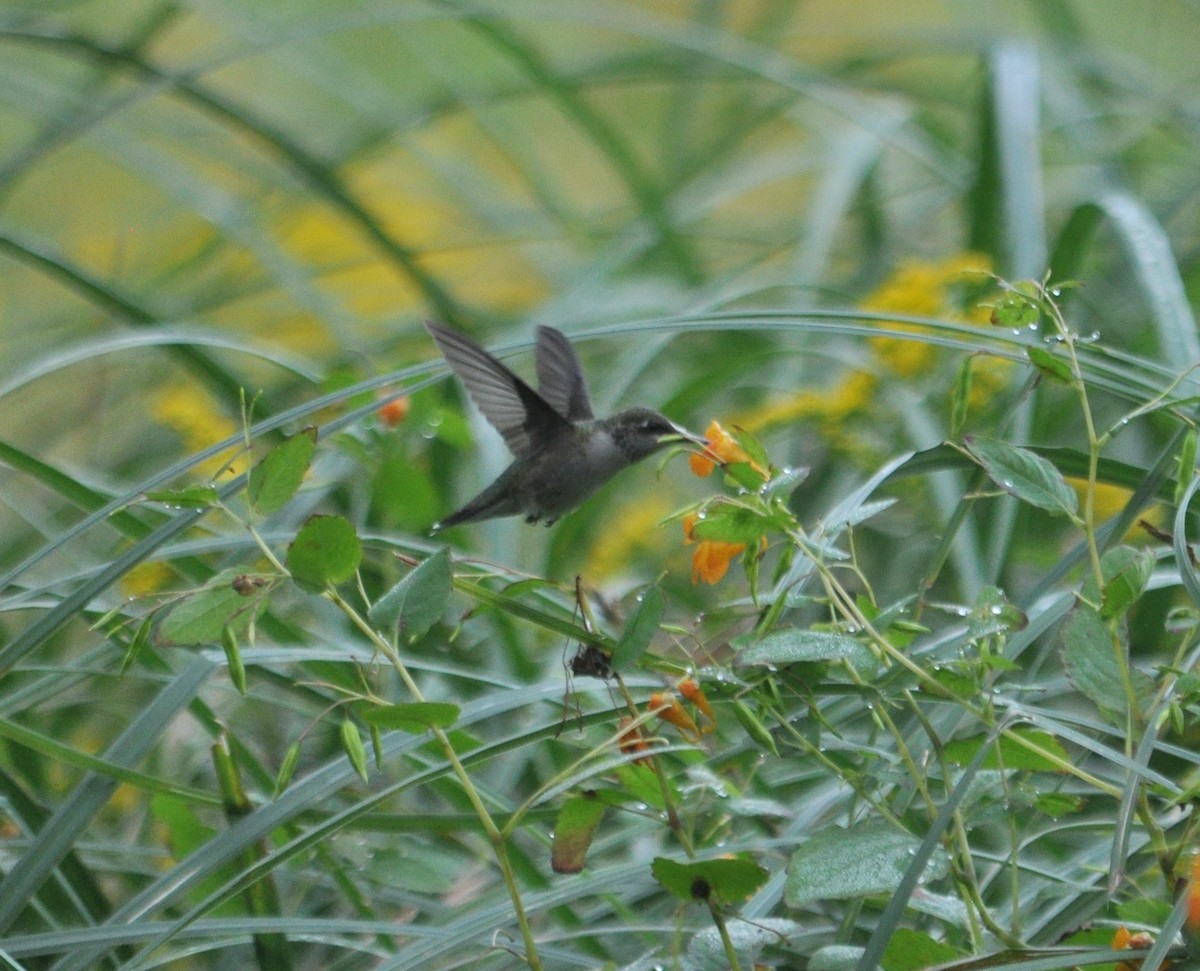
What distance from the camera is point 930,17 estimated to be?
20.4ft

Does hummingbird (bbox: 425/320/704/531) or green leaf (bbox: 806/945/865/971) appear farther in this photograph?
hummingbird (bbox: 425/320/704/531)

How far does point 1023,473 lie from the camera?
2.60 ft

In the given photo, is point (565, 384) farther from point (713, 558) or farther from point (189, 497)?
point (189, 497)

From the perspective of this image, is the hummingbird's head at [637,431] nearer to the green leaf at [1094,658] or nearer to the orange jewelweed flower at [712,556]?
the orange jewelweed flower at [712,556]

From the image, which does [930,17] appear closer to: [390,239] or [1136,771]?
[390,239]

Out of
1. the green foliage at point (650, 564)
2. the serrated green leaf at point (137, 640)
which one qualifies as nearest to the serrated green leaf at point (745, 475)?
the green foliage at point (650, 564)

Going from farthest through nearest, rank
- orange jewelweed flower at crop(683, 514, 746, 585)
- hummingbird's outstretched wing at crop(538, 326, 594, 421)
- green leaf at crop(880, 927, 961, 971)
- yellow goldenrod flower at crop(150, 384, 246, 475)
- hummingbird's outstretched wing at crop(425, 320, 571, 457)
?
yellow goldenrod flower at crop(150, 384, 246, 475) → hummingbird's outstretched wing at crop(538, 326, 594, 421) → hummingbird's outstretched wing at crop(425, 320, 571, 457) → orange jewelweed flower at crop(683, 514, 746, 585) → green leaf at crop(880, 927, 961, 971)

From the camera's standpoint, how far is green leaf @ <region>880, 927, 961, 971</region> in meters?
0.74

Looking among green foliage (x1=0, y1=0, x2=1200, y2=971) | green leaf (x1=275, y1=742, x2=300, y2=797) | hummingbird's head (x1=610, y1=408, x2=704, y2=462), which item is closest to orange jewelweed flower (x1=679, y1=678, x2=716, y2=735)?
green foliage (x1=0, y1=0, x2=1200, y2=971)

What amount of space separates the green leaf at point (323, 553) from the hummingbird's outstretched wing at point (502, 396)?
0.36 metres

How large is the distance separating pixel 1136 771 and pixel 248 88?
5917mm

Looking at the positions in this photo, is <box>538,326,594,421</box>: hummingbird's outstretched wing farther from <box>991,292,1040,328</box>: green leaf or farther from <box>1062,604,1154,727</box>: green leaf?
<box>1062,604,1154,727</box>: green leaf

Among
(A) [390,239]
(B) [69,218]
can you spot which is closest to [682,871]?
(A) [390,239]

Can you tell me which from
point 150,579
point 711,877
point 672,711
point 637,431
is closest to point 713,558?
point 672,711
